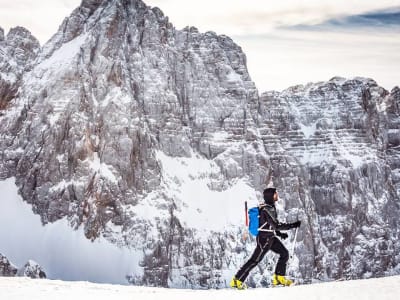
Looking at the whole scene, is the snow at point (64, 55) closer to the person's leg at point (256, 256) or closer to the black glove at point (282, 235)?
the person's leg at point (256, 256)

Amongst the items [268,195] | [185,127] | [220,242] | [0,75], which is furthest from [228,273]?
[268,195]

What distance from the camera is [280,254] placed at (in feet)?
70.2

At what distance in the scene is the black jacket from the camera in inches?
832

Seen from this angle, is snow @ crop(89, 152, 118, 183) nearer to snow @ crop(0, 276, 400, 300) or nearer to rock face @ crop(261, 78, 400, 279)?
rock face @ crop(261, 78, 400, 279)

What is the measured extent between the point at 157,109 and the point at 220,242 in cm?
3668

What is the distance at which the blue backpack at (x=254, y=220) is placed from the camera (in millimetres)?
21484

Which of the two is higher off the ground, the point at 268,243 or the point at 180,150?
the point at 180,150

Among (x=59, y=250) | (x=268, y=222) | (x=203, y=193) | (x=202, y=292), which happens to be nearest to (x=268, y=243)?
(x=268, y=222)

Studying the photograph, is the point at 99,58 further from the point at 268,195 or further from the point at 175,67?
the point at 268,195

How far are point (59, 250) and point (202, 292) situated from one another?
117 metres

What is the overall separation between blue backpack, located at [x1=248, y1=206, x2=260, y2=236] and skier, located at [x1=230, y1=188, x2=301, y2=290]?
5.3 inches

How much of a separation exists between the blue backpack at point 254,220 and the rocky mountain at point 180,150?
11351cm

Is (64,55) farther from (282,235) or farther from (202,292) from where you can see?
(202,292)

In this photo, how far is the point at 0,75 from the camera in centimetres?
15788
